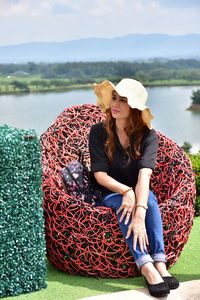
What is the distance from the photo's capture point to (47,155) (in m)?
4.09

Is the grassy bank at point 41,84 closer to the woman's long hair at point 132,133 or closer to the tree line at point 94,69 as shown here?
the tree line at point 94,69

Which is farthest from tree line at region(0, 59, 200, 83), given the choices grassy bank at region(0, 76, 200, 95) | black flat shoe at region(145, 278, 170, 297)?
black flat shoe at region(145, 278, 170, 297)

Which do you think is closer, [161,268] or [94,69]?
[161,268]

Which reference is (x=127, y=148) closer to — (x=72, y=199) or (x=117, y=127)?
(x=117, y=127)

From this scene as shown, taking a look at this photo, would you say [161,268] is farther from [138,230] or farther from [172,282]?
[138,230]

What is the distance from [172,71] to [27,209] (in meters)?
14.0

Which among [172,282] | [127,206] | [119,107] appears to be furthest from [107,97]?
[172,282]

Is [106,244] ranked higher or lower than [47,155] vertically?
lower

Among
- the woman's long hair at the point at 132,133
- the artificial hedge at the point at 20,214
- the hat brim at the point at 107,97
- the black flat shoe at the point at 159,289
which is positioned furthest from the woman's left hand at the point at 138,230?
the hat brim at the point at 107,97

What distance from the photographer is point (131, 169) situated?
139 inches

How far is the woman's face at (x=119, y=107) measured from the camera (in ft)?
11.4

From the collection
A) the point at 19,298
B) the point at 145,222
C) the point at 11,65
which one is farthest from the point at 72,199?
the point at 11,65

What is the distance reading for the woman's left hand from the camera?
319cm

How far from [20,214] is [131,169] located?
896 millimetres
